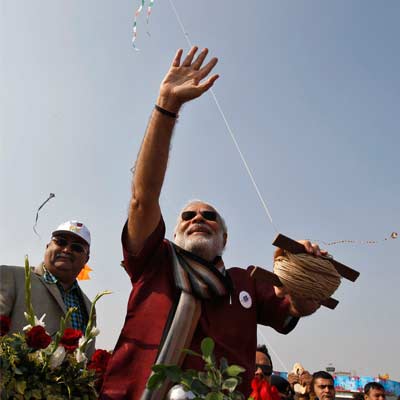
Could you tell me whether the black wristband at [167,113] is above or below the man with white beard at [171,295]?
above

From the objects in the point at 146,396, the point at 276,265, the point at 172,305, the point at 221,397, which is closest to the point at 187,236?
the point at 172,305

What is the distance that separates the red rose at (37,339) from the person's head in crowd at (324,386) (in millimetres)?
5013

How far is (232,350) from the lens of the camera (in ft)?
7.99

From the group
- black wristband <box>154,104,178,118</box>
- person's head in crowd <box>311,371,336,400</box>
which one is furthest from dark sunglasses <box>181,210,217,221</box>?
person's head in crowd <box>311,371,336,400</box>

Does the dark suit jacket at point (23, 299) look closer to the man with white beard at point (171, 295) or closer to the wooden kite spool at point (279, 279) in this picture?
the man with white beard at point (171, 295)

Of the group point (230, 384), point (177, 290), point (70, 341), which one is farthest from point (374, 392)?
point (230, 384)

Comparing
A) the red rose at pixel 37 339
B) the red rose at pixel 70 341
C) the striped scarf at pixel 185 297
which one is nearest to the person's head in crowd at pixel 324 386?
the striped scarf at pixel 185 297

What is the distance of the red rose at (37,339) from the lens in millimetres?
2031

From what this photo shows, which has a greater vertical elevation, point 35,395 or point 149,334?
point 149,334

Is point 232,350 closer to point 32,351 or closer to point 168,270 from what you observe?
point 168,270

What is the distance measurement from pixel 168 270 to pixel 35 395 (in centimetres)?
93

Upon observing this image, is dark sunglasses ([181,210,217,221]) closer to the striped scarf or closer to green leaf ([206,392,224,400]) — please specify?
the striped scarf

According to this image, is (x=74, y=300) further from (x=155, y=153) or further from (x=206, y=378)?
(x=206, y=378)

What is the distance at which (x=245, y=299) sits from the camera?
272 cm
